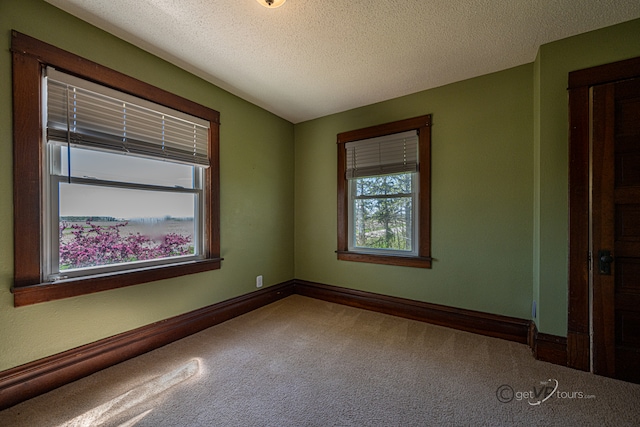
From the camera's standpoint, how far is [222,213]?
2809 mm

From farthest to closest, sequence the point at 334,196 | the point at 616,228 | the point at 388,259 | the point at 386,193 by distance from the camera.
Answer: the point at 334,196, the point at 386,193, the point at 388,259, the point at 616,228

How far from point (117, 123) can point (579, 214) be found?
3588mm

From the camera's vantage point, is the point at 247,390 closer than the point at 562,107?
Yes

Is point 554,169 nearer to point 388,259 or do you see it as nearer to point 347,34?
point 388,259

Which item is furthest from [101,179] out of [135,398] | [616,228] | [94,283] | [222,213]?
[616,228]

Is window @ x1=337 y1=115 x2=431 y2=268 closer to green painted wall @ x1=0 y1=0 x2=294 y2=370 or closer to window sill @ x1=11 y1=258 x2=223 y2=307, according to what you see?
green painted wall @ x1=0 y1=0 x2=294 y2=370

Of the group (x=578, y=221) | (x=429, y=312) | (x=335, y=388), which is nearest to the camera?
(x=335, y=388)

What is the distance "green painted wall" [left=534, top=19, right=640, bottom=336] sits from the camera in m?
1.98

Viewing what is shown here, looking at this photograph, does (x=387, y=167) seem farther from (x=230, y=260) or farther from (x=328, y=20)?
(x=230, y=260)

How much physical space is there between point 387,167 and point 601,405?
244 cm

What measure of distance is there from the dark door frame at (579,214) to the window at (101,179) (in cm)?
310

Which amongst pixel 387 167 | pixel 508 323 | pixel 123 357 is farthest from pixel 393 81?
pixel 123 357

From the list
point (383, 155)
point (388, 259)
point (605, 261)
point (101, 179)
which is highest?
point (383, 155)

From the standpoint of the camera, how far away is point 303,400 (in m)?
1.58
